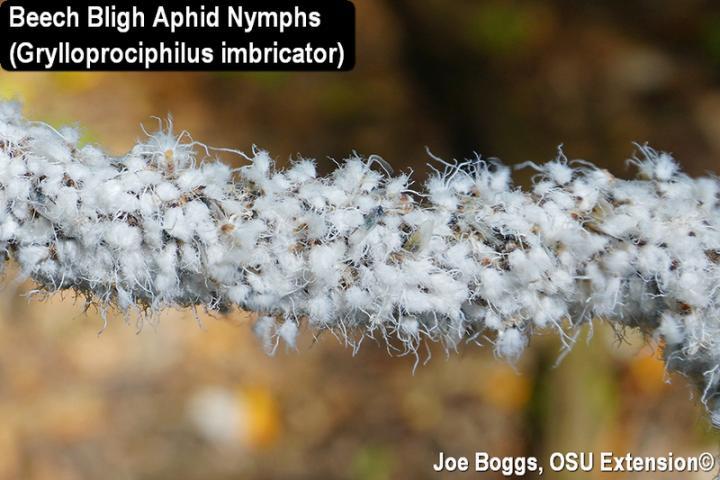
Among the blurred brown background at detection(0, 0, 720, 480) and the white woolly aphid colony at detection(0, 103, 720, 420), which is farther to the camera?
the blurred brown background at detection(0, 0, 720, 480)

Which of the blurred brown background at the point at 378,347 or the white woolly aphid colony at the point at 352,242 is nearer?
the white woolly aphid colony at the point at 352,242

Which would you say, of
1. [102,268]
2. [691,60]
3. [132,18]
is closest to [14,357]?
[132,18]

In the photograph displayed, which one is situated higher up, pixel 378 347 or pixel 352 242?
pixel 378 347

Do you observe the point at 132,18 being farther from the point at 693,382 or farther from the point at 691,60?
the point at 691,60

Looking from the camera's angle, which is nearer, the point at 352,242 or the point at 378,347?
the point at 352,242
